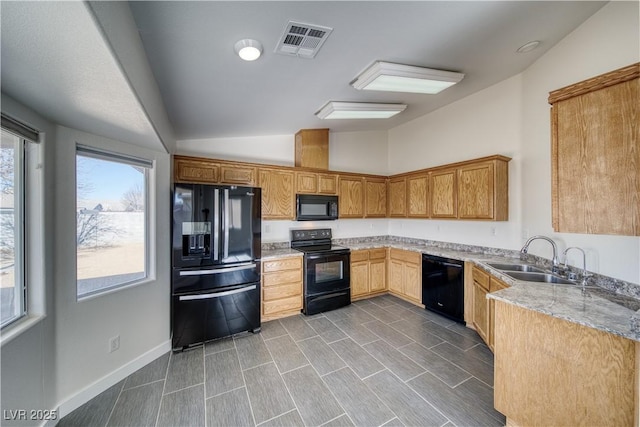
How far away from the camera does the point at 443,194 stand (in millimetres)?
3586

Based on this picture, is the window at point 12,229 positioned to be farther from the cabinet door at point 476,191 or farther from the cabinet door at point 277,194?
the cabinet door at point 476,191

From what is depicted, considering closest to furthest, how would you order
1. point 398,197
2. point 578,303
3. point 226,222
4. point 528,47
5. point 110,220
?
point 578,303, point 110,220, point 528,47, point 226,222, point 398,197

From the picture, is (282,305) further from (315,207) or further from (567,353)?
(567,353)

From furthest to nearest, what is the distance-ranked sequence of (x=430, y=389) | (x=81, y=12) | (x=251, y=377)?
1. (x=251, y=377)
2. (x=430, y=389)
3. (x=81, y=12)

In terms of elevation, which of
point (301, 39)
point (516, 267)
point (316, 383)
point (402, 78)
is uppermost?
point (402, 78)

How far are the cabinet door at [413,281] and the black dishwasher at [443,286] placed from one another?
79 millimetres

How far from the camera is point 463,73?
2.72m

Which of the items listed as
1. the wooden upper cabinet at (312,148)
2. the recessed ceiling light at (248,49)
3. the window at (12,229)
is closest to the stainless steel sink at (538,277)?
the wooden upper cabinet at (312,148)

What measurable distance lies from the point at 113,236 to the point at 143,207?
0.38 meters

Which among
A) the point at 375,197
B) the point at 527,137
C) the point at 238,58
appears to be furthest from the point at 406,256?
the point at 238,58

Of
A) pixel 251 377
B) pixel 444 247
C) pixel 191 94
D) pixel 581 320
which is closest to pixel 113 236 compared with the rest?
pixel 191 94

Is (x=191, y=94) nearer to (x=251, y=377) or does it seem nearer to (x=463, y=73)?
(x=251, y=377)

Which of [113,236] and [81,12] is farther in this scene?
[113,236]

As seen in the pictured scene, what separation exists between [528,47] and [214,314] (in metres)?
4.32
